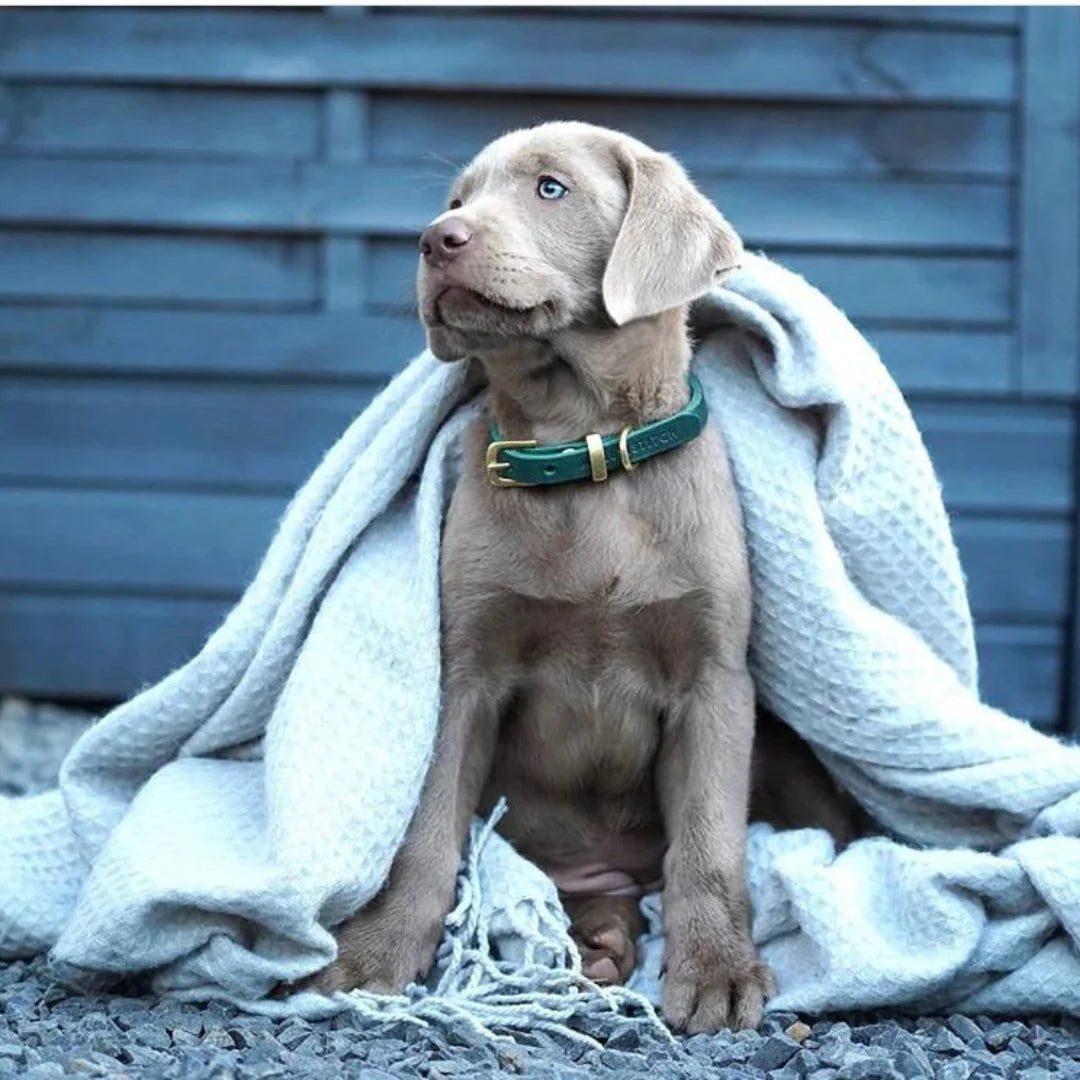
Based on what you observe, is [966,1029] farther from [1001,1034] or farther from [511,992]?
[511,992]

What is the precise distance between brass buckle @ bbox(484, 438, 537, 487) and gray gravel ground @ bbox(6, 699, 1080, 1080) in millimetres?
734

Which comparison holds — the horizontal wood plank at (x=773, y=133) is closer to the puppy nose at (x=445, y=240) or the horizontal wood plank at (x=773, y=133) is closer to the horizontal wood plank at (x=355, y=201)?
the horizontal wood plank at (x=355, y=201)

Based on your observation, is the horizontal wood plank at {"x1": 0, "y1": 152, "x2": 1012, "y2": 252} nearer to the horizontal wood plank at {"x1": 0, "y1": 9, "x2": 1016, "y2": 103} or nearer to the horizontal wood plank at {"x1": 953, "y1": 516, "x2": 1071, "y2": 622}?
the horizontal wood plank at {"x1": 0, "y1": 9, "x2": 1016, "y2": 103}

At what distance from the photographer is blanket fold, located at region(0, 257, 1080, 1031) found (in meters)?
2.54

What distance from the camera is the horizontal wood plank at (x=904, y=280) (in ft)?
15.1

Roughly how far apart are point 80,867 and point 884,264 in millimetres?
2522

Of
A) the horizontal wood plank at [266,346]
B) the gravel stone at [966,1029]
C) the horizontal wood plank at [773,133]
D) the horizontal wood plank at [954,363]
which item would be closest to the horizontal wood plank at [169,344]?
the horizontal wood plank at [266,346]

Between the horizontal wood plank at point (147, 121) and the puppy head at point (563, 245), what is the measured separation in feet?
6.48

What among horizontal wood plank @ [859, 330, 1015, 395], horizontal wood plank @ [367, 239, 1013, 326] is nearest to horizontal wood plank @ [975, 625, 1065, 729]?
horizontal wood plank @ [859, 330, 1015, 395]

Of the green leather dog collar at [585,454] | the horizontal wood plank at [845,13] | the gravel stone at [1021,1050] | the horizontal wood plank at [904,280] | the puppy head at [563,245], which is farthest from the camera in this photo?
the horizontal wood plank at [904,280]

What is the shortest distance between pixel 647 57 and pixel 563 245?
6.60ft

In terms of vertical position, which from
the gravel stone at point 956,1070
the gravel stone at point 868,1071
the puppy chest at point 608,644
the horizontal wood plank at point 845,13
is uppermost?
the horizontal wood plank at point 845,13

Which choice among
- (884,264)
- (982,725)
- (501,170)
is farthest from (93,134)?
(982,725)

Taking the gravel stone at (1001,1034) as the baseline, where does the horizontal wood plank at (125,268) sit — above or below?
above
